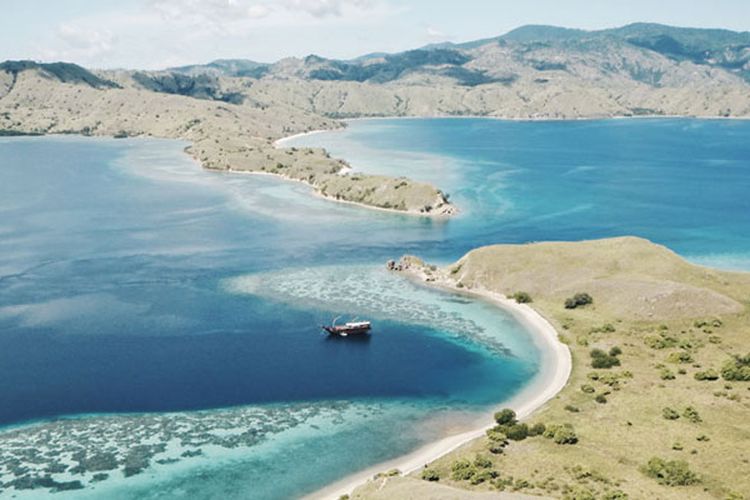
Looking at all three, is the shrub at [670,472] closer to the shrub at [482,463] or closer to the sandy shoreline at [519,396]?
the shrub at [482,463]

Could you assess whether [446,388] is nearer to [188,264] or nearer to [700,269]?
[700,269]

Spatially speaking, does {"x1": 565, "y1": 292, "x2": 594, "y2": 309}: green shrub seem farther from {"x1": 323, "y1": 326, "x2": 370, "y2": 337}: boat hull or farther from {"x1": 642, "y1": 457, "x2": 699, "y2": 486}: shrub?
{"x1": 642, "y1": 457, "x2": 699, "y2": 486}: shrub

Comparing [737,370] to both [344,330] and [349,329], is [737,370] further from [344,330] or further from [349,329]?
[344,330]

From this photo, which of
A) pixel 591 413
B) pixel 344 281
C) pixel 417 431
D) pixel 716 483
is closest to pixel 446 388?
pixel 417 431

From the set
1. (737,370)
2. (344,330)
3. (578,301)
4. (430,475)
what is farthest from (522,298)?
(430,475)

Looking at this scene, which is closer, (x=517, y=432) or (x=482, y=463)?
(x=482, y=463)

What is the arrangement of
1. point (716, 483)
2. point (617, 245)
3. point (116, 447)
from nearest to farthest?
point (716, 483)
point (116, 447)
point (617, 245)
